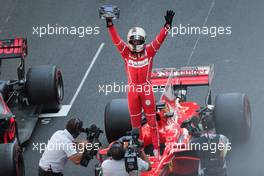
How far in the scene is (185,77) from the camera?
1872 centimetres

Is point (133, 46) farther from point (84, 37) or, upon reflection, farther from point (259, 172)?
point (84, 37)

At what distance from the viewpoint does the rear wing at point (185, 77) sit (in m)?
18.6

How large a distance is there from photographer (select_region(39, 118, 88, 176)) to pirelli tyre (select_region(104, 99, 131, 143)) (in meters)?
2.30

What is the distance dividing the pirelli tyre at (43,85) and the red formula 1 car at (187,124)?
1.71 metres

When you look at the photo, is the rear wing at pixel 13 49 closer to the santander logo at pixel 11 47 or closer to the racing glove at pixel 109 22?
the santander logo at pixel 11 47

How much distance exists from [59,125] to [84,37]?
4096 millimetres

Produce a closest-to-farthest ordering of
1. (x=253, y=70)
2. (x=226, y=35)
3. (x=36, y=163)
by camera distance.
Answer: (x=36, y=163)
(x=253, y=70)
(x=226, y=35)

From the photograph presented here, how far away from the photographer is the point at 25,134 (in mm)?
18875

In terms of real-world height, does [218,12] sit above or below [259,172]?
above

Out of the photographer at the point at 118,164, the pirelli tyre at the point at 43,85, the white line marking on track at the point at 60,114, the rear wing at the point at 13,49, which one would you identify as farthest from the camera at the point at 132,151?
the rear wing at the point at 13,49

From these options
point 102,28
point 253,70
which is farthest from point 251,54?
point 102,28

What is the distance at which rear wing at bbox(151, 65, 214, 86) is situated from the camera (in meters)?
18.6

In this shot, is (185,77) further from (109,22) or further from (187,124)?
(109,22)

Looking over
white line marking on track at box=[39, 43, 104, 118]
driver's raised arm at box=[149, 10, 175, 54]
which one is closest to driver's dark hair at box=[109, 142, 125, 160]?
driver's raised arm at box=[149, 10, 175, 54]
